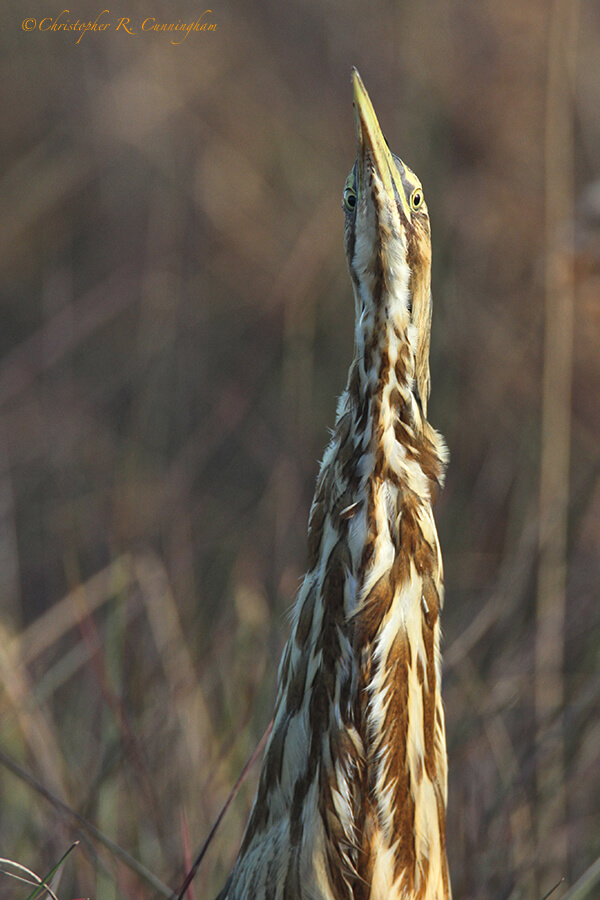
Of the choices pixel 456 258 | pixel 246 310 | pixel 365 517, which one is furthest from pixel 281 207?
pixel 365 517

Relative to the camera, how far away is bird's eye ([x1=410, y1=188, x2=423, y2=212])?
789 millimetres

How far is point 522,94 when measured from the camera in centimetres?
247

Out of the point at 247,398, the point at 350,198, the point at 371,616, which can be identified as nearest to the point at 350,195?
the point at 350,198

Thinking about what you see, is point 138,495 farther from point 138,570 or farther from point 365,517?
point 365,517

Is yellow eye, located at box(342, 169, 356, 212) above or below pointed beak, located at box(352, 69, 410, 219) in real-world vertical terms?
below

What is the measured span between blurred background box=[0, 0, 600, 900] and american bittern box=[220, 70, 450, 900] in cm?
20

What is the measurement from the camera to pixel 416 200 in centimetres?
80

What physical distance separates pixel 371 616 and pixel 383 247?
0.28 meters

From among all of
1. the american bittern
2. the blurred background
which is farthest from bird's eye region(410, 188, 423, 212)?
the blurred background

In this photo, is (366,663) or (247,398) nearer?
(366,663)

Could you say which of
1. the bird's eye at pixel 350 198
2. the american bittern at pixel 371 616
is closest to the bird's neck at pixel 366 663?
the american bittern at pixel 371 616

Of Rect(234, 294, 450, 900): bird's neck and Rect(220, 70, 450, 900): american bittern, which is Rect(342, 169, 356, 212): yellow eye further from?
Rect(234, 294, 450, 900): bird's neck

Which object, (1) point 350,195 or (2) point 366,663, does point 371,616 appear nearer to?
(2) point 366,663

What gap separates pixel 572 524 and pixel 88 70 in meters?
2.02
